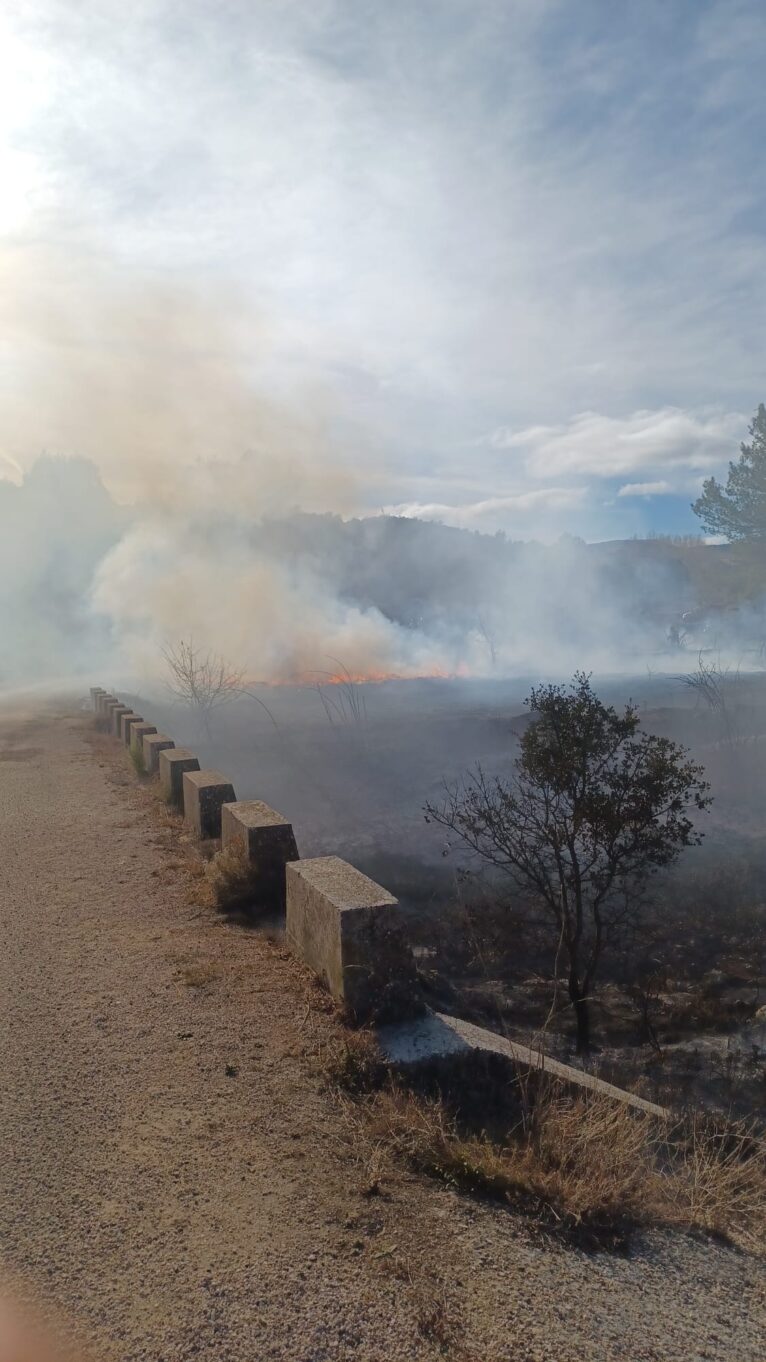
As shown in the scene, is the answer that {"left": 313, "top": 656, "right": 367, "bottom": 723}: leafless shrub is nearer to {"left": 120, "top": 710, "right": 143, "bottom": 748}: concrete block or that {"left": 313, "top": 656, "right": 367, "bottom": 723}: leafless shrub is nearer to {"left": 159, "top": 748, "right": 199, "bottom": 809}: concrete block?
{"left": 120, "top": 710, "right": 143, "bottom": 748}: concrete block

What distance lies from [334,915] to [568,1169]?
142 centimetres

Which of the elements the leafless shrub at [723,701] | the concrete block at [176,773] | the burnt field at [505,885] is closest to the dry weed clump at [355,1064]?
the burnt field at [505,885]

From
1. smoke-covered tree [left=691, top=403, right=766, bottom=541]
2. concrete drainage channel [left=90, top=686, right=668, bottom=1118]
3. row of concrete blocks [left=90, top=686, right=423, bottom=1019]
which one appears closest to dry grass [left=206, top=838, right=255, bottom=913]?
row of concrete blocks [left=90, top=686, right=423, bottom=1019]

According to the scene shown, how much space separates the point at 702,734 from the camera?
21.0 meters

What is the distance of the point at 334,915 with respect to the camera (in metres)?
3.87

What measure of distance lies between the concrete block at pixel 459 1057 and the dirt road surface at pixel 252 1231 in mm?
362

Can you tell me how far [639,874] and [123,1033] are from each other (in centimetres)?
534

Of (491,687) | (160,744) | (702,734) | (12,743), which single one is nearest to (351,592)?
(491,687)

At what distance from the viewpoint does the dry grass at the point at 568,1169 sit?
9.09 feet

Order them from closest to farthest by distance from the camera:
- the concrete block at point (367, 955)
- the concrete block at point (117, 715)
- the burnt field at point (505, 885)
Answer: the concrete block at point (367, 955) < the burnt field at point (505, 885) < the concrete block at point (117, 715)

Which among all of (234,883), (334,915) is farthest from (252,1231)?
(234,883)

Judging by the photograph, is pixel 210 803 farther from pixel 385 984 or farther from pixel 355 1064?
pixel 355 1064

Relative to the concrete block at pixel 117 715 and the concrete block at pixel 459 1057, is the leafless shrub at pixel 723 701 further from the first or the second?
the concrete block at pixel 459 1057

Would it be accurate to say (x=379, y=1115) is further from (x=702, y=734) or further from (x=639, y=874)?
(x=702, y=734)
